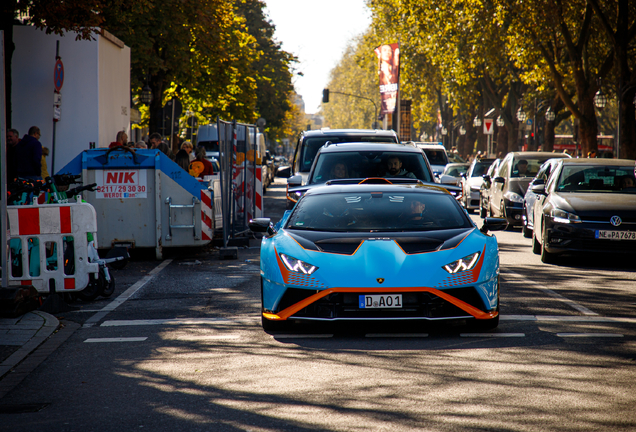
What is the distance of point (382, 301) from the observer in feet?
22.3

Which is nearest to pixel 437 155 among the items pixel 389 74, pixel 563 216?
pixel 389 74

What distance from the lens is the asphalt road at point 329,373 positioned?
15.8ft

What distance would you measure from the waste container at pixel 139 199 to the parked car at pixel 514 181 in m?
7.97

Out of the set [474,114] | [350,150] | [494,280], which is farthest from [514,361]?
[474,114]

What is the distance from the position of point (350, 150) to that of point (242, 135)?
3.06 metres

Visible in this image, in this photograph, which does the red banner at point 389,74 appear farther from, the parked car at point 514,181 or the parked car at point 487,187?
the parked car at point 514,181

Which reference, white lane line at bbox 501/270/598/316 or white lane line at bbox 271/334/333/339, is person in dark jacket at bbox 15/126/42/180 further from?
white lane line at bbox 271/334/333/339

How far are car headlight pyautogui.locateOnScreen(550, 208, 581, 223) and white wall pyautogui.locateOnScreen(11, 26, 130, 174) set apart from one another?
10167 millimetres

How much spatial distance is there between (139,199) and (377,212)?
6.44 m

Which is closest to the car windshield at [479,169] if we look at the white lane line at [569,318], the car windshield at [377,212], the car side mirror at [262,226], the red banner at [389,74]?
the red banner at [389,74]

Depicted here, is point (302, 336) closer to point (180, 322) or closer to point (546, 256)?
point (180, 322)

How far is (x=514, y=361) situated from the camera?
6.18m

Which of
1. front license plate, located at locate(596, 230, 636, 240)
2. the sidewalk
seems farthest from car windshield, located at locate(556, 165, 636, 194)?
the sidewalk

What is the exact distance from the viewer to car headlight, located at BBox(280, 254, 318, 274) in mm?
6906
